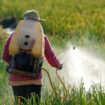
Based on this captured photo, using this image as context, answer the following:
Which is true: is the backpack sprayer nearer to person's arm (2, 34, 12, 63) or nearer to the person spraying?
the person spraying

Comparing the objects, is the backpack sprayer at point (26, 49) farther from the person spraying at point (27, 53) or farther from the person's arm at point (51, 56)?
the person's arm at point (51, 56)

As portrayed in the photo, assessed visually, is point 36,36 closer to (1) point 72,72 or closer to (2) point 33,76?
(2) point 33,76

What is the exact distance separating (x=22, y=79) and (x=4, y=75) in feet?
5.59

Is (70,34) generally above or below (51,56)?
above

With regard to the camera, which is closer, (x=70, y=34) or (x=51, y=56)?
(x=51, y=56)

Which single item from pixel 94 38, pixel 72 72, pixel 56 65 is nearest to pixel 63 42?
pixel 94 38

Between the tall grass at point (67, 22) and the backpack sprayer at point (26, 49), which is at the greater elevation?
the tall grass at point (67, 22)

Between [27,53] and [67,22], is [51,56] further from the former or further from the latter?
[67,22]

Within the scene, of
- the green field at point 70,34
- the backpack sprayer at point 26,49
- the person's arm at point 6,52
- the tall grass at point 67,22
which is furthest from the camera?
the tall grass at point 67,22

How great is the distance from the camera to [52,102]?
570cm

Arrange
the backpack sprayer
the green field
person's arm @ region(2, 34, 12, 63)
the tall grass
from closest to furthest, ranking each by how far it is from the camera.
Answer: the green field < the backpack sprayer < person's arm @ region(2, 34, 12, 63) < the tall grass

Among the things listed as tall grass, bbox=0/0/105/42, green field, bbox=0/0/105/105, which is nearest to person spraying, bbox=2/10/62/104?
green field, bbox=0/0/105/105

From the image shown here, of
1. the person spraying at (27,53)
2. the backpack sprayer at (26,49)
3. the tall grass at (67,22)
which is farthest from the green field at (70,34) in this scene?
the backpack sprayer at (26,49)

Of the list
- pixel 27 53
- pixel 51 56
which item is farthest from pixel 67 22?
pixel 27 53
